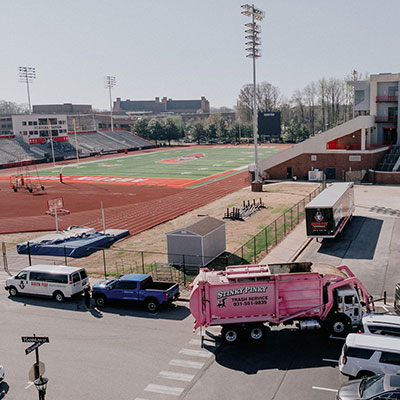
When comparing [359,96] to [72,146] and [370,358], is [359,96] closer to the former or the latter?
[370,358]

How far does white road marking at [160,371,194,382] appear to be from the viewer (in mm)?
15969

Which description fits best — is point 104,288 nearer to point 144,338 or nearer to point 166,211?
point 144,338

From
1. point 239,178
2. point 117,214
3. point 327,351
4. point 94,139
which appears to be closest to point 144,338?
point 327,351

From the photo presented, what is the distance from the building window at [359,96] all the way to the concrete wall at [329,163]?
1028cm

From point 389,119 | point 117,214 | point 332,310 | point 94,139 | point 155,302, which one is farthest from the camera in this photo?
point 94,139

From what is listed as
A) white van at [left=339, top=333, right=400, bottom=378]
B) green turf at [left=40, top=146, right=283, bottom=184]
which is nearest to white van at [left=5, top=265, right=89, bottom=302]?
white van at [left=339, top=333, right=400, bottom=378]

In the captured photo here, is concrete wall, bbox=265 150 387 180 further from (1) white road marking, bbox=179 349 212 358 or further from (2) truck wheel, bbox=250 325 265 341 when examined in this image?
(1) white road marking, bbox=179 349 212 358

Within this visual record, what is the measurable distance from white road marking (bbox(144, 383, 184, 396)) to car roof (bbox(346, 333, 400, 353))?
5.73m

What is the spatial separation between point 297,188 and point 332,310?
39317 millimetres

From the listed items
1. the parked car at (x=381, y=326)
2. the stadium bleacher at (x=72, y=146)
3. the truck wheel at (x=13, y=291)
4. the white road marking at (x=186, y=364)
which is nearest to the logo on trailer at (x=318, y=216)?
the parked car at (x=381, y=326)

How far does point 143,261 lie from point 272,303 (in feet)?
40.3

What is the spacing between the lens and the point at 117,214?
153 ft

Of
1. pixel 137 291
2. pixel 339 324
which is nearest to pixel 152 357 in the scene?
pixel 137 291

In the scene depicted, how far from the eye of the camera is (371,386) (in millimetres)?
13086
